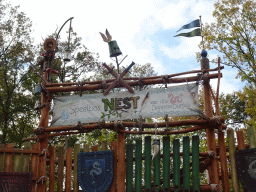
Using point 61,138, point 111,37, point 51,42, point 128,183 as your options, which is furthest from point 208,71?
point 61,138

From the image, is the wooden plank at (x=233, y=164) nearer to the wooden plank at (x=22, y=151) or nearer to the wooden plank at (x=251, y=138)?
the wooden plank at (x=251, y=138)

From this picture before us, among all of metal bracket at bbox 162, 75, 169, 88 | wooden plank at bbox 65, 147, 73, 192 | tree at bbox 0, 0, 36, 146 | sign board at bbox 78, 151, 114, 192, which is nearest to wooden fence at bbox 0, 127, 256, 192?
wooden plank at bbox 65, 147, 73, 192

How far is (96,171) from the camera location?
5.78 meters

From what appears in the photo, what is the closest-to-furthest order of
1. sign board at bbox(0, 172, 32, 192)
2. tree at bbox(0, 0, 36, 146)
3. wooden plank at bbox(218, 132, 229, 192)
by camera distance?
wooden plank at bbox(218, 132, 229, 192), sign board at bbox(0, 172, 32, 192), tree at bbox(0, 0, 36, 146)

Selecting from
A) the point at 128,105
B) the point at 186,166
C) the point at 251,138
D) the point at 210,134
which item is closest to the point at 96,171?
the point at 128,105

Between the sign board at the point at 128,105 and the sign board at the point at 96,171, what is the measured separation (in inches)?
33.5

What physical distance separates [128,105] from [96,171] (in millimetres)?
1580

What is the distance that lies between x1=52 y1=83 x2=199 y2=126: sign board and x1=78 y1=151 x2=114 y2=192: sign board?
852 mm

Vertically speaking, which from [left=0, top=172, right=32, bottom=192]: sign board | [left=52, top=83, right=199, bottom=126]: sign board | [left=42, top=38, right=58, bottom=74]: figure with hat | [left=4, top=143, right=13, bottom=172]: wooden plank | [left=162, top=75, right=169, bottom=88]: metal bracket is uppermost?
[left=42, top=38, right=58, bottom=74]: figure with hat

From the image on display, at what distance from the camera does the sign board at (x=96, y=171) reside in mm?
5680

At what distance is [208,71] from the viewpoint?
616cm

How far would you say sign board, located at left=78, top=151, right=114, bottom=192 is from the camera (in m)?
5.68

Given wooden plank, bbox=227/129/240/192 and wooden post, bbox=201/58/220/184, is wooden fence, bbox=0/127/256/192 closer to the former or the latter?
wooden plank, bbox=227/129/240/192

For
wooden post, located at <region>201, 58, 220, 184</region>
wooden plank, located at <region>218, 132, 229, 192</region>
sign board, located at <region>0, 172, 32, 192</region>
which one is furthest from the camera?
sign board, located at <region>0, 172, 32, 192</region>
